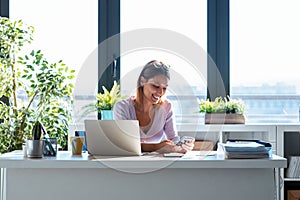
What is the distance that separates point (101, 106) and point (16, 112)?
0.68 metres

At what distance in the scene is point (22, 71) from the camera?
4297mm

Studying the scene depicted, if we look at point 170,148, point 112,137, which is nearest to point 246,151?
point 170,148

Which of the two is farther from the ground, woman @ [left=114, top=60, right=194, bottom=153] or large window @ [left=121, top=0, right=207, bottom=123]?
large window @ [left=121, top=0, right=207, bottom=123]

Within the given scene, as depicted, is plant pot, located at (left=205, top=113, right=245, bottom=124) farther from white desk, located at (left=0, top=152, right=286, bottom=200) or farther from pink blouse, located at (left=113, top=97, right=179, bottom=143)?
white desk, located at (left=0, top=152, right=286, bottom=200)

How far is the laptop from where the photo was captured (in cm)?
239

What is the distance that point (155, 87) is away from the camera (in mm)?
3084

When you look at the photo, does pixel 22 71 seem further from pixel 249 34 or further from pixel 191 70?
pixel 249 34

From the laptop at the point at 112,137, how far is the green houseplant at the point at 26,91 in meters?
1.65

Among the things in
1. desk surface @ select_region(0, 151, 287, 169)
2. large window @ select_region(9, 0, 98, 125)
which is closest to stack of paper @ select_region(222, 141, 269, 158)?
desk surface @ select_region(0, 151, 287, 169)

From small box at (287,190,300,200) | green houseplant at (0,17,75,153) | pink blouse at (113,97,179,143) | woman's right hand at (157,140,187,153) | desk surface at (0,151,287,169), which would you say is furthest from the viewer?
green houseplant at (0,17,75,153)

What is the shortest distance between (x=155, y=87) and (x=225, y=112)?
43.8 inches

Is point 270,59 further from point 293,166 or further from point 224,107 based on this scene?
point 293,166

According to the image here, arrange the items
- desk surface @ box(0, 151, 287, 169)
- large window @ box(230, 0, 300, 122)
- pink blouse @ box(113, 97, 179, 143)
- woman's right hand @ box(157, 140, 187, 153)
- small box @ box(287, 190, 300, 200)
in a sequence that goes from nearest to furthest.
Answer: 1. desk surface @ box(0, 151, 287, 169)
2. woman's right hand @ box(157, 140, 187, 153)
3. pink blouse @ box(113, 97, 179, 143)
4. small box @ box(287, 190, 300, 200)
5. large window @ box(230, 0, 300, 122)

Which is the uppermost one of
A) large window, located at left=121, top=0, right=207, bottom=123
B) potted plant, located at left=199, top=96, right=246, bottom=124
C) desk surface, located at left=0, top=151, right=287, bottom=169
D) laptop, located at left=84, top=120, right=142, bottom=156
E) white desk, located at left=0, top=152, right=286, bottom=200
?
large window, located at left=121, top=0, right=207, bottom=123
